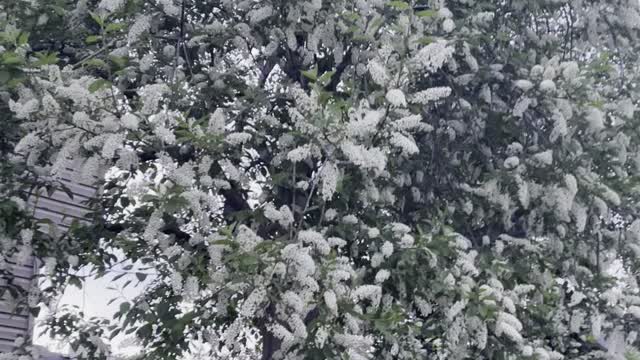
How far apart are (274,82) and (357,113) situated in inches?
110

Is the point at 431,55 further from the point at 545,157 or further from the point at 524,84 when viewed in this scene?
the point at 545,157

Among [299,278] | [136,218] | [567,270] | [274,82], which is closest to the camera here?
[299,278]

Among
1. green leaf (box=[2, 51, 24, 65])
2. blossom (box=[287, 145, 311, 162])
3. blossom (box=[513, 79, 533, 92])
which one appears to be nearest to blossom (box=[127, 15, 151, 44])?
green leaf (box=[2, 51, 24, 65])

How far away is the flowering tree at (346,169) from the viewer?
6473mm

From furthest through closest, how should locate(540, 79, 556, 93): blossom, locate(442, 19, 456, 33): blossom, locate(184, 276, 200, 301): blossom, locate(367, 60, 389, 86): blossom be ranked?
locate(540, 79, 556, 93): blossom → locate(442, 19, 456, 33): blossom → locate(184, 276, 200, 301): blossom → locate(367, 60, 389, 86): blossom

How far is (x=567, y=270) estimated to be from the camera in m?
8.56

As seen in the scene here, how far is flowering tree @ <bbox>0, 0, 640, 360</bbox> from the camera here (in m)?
6.47

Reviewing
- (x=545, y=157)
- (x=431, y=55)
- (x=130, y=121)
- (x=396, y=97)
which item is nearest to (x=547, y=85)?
(x=545, y=157)

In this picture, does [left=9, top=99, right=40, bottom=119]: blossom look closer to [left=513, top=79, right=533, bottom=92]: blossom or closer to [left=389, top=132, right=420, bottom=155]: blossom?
[left=389, top=132, right=420, bottom=155]: blossom

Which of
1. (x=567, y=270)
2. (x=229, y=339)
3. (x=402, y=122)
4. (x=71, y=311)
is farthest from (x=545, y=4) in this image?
(x=71, y=311)

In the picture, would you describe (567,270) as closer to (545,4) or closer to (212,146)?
(545,4)

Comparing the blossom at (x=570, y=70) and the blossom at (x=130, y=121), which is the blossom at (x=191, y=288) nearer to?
the blossom at (x=130, y=121)

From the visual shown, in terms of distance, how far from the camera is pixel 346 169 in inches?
289

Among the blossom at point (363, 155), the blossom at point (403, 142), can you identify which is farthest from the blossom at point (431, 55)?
the blossom at point (363, 155)
